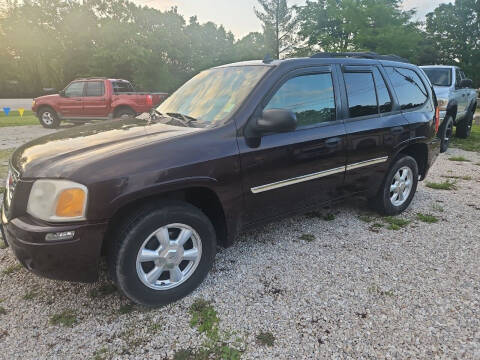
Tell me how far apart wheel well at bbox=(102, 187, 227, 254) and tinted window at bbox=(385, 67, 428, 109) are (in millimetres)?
2554

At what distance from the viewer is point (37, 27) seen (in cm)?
3669

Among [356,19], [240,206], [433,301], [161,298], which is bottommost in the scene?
[433,301]

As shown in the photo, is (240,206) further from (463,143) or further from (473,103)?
(473,103)

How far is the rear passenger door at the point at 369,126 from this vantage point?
324 centimetres

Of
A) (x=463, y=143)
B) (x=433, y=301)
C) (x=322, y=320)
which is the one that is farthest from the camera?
(x=463, y=143)

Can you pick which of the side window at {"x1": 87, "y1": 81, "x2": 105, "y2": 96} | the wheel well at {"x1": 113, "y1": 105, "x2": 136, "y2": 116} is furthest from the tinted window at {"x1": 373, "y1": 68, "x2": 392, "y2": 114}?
the side window at {"x1": 87, "y1": 81, "x2": 105, "y2": 96}

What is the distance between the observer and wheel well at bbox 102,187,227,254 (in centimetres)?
220

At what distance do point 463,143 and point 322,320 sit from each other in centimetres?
919

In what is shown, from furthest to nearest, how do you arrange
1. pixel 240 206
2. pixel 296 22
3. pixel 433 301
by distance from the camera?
pixel 296 22
pixel 240 206
pixel 433 301

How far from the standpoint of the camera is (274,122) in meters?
2.43

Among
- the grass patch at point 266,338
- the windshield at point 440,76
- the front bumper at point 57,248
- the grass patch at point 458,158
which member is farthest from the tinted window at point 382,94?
the windshield at point 440,76

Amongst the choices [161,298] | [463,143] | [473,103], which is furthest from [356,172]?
[473,103]

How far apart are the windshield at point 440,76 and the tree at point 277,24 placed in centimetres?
3002

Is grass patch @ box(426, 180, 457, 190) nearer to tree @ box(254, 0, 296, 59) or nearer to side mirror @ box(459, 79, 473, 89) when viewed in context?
side mirror @ box(459, 79, 473, 89)
